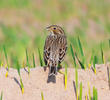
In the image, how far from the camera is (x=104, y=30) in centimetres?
1519

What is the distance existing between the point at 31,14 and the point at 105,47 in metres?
5.19

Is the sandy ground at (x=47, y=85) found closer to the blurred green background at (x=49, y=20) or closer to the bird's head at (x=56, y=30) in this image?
the bird's head at (x=56, y=30)

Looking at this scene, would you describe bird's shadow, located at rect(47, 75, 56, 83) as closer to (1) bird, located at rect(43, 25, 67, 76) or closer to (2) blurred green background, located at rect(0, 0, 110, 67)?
→ (1) bird, located at rect(43, 25, 67, 76)

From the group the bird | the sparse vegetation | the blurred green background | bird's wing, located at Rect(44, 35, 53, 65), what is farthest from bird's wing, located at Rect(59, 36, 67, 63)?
the blurred green background

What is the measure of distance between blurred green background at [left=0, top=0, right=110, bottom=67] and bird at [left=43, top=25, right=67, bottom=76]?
424cm

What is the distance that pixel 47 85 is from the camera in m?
6.36

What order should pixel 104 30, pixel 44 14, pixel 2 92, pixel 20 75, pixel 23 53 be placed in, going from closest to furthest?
pixel 2 92
pixel 20 75
pixel 23 53
pixel 104 30
pixel 44 14

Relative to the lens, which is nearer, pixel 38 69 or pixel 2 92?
pixel 2 92

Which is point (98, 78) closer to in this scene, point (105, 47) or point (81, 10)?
point (105, 47)

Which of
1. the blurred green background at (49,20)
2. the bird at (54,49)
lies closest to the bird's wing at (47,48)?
the bird at (54,49)

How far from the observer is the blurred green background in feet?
43.0

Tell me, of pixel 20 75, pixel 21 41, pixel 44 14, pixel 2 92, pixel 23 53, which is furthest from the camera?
pixel 44 14

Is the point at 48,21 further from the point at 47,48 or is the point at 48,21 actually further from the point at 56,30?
the point at 47,48

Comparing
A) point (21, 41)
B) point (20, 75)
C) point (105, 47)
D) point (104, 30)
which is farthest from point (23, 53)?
point (20, 75)
